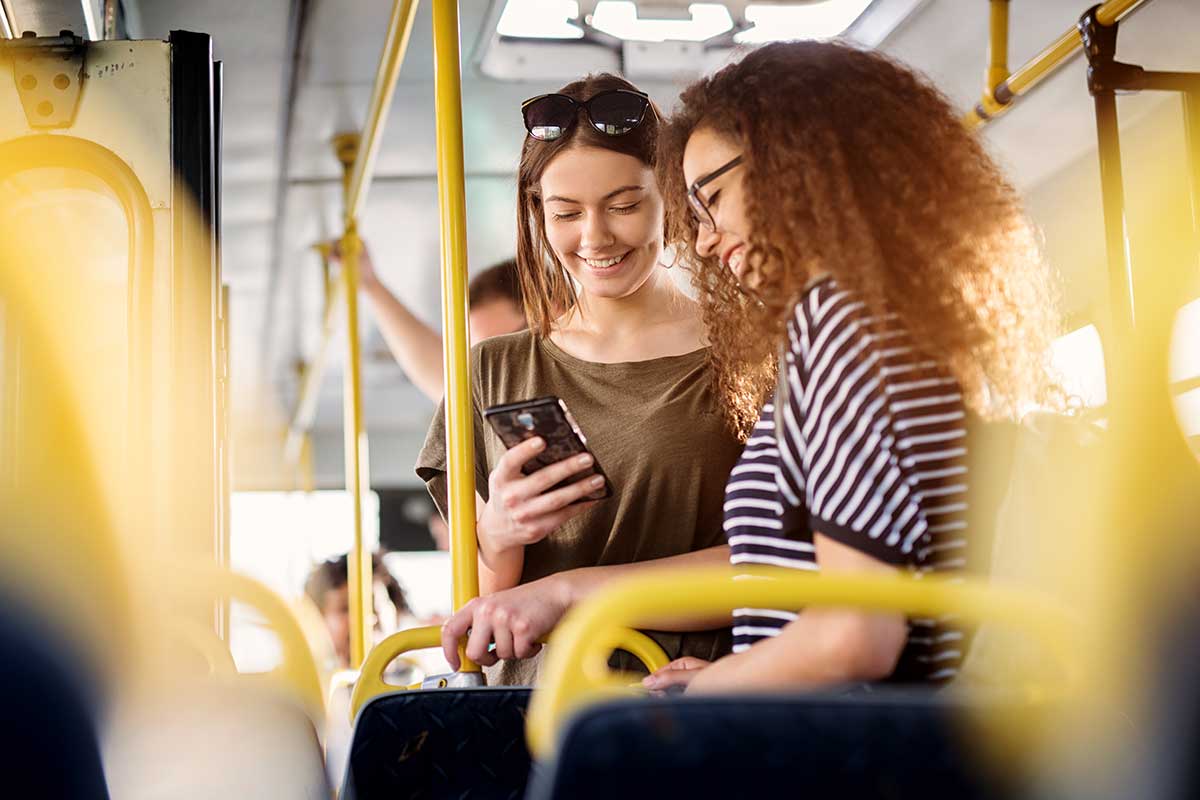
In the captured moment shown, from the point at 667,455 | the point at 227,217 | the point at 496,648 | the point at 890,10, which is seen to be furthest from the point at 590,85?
the point at 227,217

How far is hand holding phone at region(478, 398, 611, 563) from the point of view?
1826mm

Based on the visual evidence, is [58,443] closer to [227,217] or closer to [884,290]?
[884,290]

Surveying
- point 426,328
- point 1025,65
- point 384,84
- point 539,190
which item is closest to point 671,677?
point 539,190

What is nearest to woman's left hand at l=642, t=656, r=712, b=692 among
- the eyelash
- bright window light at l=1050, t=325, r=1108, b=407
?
the eyelash

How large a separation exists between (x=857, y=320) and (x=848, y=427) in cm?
11

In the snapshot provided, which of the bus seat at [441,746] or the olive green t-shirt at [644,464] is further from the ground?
the olive green t-shirt at [644,464]

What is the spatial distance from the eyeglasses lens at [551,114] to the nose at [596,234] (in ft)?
0.54

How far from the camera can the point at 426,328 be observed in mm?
5156

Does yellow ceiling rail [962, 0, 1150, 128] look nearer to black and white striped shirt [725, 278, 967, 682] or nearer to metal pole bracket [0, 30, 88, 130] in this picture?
black and white striped shirt [725, 278, 967, 682]

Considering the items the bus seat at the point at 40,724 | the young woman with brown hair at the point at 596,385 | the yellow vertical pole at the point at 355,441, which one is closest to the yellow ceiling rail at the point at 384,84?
the yellow vertical pole at the point at 355,441

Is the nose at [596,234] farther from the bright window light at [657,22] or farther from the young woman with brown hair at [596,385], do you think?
the bright window light at [657,22]

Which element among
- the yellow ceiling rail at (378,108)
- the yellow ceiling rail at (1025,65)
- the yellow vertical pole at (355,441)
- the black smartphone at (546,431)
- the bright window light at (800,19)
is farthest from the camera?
the yellow vertical pole at (355,441)

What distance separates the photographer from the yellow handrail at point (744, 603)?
3.15 ft

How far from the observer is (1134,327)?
2568 mm
